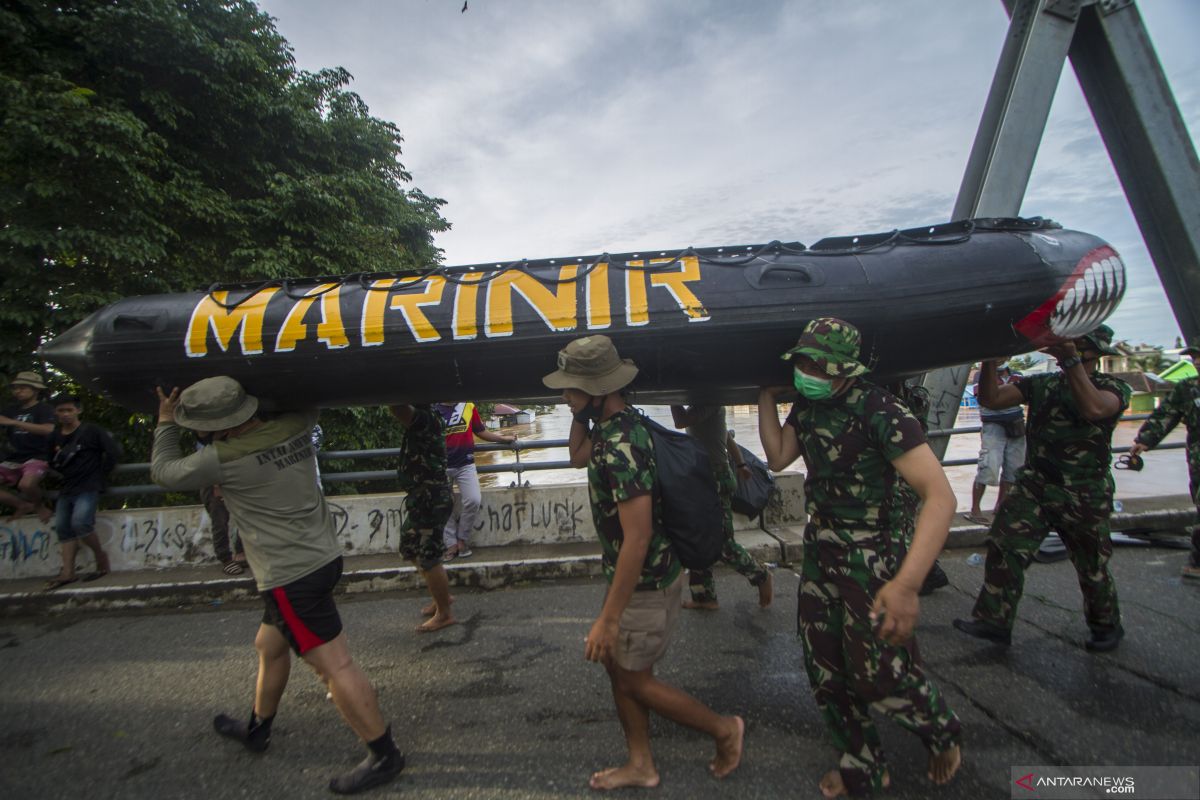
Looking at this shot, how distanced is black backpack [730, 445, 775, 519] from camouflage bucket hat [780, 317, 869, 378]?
2122mm

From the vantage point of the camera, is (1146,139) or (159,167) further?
(159,167)

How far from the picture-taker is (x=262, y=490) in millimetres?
2406

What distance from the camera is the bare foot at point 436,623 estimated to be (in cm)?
371

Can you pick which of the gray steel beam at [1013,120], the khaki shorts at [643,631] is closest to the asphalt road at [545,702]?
the khaki shorts at [643,631]

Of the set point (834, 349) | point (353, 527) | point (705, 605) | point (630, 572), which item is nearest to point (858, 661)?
point (630, 572)

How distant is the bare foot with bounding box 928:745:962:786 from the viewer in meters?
1.99

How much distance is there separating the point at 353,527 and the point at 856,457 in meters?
4.57

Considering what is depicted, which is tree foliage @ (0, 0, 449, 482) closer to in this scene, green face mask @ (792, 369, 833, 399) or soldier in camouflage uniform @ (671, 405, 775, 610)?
soldier in camouflage uniform @ (671, 405, 775, 610)

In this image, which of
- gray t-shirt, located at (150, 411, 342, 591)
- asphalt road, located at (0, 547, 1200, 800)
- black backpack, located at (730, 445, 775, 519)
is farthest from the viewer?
black backpack, located at (730, 445, 775, 519)

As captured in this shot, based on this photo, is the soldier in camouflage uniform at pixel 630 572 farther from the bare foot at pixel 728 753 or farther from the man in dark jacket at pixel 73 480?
the man in dark jacket at pixel 73 480

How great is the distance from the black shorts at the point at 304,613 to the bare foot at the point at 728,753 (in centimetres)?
161

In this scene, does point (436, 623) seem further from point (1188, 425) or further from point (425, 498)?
point (1188, 425)

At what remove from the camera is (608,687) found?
2.90 meters

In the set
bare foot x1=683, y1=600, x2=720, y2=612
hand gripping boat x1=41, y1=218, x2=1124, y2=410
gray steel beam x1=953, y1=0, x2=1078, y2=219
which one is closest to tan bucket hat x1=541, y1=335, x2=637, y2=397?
hand gripping boat x1=41, y1=218, x2=1124, y2=410
